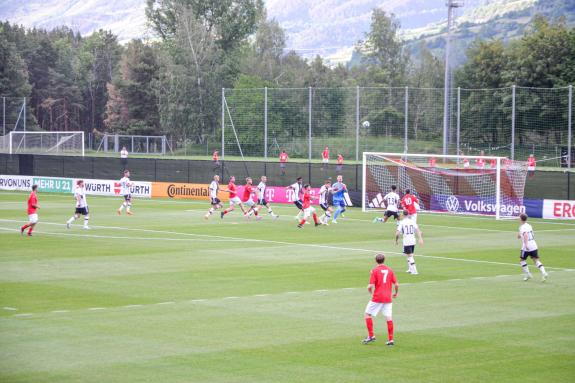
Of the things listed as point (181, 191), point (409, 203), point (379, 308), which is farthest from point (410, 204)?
point (181, 191)

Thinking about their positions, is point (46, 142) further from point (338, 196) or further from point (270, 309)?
point (270, 309)

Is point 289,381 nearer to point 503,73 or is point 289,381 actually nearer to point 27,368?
point 27,368

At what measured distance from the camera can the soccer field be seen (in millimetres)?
14859

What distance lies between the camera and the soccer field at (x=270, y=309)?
48.8 feet

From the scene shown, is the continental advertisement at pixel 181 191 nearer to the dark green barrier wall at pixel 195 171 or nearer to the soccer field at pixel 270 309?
the dark green barrier wall at pixel 195 171

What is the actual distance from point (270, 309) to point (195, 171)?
41534 millimetres

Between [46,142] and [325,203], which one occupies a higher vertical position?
[46,142]

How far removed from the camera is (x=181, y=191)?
193 feet

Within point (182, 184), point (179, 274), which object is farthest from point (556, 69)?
point (179, 274)

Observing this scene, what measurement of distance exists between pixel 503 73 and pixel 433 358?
7524cm

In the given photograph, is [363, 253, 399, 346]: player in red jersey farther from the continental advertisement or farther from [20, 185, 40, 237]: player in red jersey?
the continental advertisement

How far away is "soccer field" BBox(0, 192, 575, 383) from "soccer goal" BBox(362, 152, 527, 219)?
378 inches

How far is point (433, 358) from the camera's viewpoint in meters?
15.6

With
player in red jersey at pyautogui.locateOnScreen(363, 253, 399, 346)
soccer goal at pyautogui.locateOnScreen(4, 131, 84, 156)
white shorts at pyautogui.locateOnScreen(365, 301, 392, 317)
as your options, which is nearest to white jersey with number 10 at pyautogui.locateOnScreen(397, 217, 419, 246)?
player in red jersey at pyautogui.locateOnScreen(363, 253, 399, 346)
